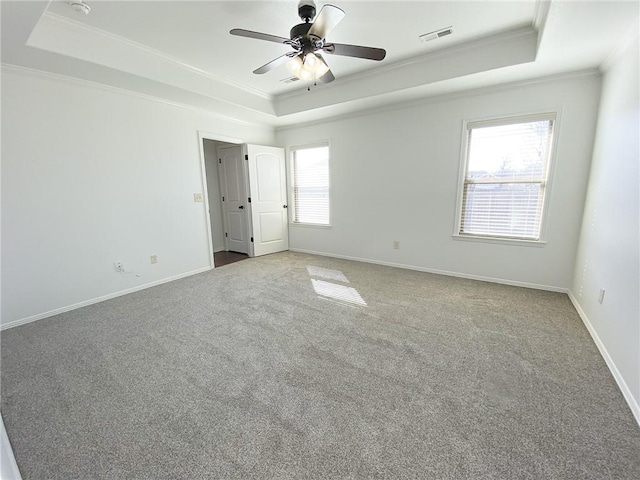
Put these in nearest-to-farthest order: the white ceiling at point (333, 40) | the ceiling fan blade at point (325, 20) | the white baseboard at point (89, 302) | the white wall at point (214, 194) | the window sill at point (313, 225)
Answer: the ceiling fan blade at point (325, 20) < the white ceiling at point (333, 40) < the white baseboard at point (89, 302) < the window sill at point (313, 225) < the white wall at point (214, 194)

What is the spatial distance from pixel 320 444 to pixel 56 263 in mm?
3331

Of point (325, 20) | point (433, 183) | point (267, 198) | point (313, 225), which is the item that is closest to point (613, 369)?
point (433, 183)

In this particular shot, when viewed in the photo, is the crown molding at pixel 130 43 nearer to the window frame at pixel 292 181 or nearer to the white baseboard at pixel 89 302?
the window frame at pixel 292 181

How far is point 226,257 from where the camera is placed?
536 cm

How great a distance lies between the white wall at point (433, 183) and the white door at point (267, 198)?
55 cm

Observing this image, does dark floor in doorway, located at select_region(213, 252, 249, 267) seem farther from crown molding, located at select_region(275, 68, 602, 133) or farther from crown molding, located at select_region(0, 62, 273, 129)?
crown molding, located at select_region(275, 68, 602, 133)

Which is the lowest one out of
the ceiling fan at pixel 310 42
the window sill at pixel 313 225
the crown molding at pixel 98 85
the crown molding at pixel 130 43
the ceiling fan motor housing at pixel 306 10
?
the window sill at pixel 313 225

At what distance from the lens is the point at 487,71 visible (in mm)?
2832

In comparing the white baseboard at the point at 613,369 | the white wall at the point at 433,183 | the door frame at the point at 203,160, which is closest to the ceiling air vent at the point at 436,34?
the white wall at the point at 433,183

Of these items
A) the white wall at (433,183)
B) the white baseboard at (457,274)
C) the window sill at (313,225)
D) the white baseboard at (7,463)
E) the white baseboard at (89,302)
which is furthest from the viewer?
the window sill at (313,225)

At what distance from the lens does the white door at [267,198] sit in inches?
192

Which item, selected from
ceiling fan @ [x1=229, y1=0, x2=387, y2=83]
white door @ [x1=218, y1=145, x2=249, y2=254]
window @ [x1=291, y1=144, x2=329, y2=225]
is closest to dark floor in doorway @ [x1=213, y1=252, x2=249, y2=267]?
white door @ [x1=218, y1=145, x2=249, y2=254]

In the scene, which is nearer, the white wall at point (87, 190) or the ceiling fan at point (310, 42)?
the ceiling fan at point (310, 42)

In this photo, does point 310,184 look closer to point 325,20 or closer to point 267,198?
point 267,198
